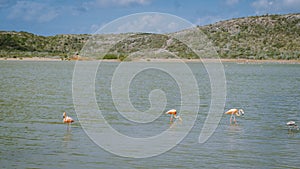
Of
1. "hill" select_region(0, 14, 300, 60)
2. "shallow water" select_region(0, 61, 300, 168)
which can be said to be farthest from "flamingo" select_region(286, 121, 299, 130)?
"hill" select_region(0, 14, 300, 60)

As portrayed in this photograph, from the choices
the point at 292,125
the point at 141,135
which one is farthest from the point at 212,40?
the point at 141,135

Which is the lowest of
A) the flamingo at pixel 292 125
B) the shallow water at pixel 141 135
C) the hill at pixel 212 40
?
the shallow water at pixel 141 135

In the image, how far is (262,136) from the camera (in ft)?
46.2

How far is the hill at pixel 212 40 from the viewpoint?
283ft

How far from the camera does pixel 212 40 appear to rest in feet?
318

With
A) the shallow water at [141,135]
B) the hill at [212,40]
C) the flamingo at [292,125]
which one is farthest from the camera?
the hill at [212,40]

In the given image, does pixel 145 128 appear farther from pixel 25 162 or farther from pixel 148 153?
pixel 25 162

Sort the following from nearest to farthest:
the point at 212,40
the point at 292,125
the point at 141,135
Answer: the point at 141,135 → the point at 292,125 → the point at 212,40

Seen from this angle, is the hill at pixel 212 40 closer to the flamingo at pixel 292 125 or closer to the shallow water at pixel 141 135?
the shallow water at pixel 141 135

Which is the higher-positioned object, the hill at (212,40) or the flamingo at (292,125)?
the hill at (212,40)

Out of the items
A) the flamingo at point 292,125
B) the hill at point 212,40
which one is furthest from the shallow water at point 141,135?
the hill at point 212,40

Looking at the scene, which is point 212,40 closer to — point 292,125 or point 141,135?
point 292,125

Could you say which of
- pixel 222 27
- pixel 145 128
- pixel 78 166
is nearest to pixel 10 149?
pixel 78 166

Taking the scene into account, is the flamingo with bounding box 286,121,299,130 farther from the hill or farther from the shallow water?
the hill
